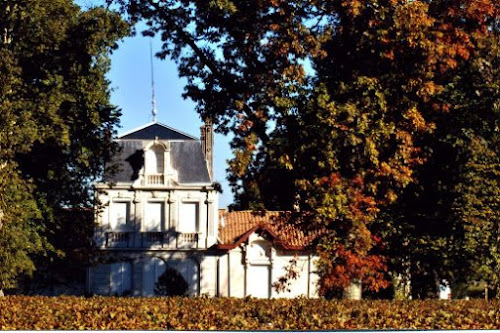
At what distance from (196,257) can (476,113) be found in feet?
90.3

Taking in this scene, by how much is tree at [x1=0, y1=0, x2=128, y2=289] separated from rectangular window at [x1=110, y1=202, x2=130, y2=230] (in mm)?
17525

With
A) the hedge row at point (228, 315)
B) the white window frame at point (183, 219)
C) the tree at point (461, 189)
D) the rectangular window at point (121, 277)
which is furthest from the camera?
the white window frame at point (183, 219)

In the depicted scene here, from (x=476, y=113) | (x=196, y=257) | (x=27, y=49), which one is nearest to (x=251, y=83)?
(x=476, y=113)

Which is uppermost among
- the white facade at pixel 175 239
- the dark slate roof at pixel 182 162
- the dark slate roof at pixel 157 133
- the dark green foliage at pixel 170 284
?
the dark slate roof at pixel 157 133

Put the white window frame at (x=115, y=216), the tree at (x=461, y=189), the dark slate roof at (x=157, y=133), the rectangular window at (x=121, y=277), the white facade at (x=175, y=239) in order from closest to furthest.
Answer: the tree at (x=461, y=189) → the rectangular window at (x=121, y=277) → the white facade at (x=175, y=239) → the white window frame at (x=115, y=216) → the dark slate roof at (x=157, y=133)

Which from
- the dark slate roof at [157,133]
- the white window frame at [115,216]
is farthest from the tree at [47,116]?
the dark slate roof at [157,133]

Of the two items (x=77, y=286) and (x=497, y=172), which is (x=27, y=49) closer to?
(x=497, y=172)

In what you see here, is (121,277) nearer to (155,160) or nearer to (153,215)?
(153,215)

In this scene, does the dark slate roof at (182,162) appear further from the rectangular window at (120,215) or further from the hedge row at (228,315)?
the hedge row at (228,315)

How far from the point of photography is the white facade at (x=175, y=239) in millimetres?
47094

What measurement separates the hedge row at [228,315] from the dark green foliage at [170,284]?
2831 centimetres

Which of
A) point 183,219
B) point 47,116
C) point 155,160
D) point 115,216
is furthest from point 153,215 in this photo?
point 47,116

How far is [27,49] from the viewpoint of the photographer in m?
25.0

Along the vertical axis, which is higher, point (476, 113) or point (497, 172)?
point (476, 113)
